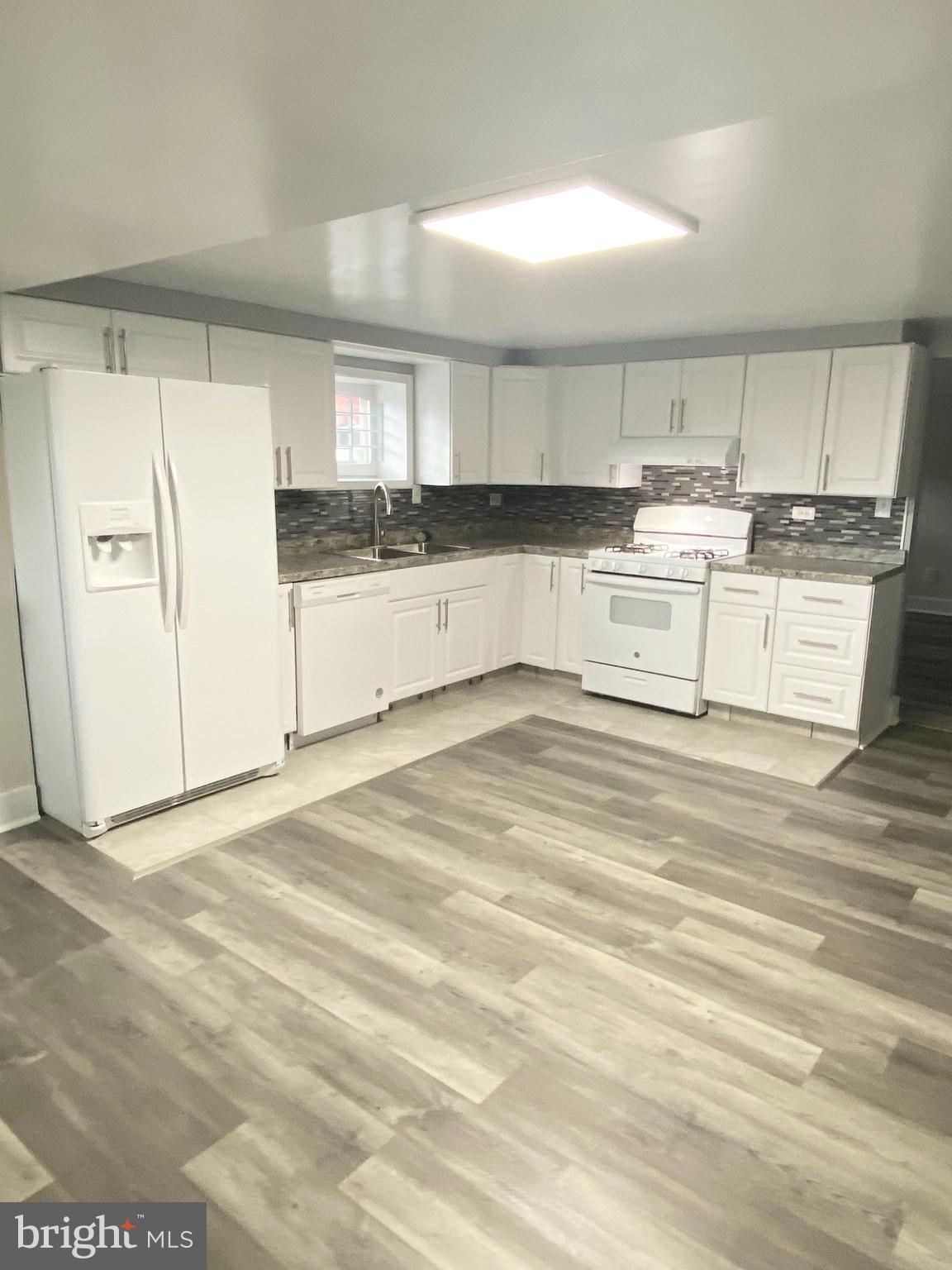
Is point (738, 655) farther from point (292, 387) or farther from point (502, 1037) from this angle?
point (502, 1037)

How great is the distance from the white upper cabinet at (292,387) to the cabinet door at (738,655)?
234cm

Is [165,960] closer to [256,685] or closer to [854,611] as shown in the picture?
[256,685]

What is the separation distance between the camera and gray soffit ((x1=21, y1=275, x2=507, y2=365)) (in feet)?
11.3

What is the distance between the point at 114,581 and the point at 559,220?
2.04 m

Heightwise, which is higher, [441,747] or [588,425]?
→ [588,425]

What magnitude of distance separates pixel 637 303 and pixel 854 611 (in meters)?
1.89

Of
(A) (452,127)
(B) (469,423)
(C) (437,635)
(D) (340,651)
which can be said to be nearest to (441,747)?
(D) (340,651)

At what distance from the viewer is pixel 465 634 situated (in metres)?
5.22

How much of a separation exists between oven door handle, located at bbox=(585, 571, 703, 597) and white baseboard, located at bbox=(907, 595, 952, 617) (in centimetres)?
425

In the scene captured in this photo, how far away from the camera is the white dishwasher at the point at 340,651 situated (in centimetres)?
412

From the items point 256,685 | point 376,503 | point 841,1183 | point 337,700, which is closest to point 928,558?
point 376,503

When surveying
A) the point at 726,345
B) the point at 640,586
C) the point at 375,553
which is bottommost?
the point at 640,586

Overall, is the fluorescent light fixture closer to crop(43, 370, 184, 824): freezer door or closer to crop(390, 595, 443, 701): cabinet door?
crop(43, 370, 184, 824): freezer door

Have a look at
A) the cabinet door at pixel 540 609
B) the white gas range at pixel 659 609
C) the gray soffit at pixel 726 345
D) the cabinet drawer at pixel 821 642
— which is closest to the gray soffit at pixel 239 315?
the gray soffit at pixel 726 345
